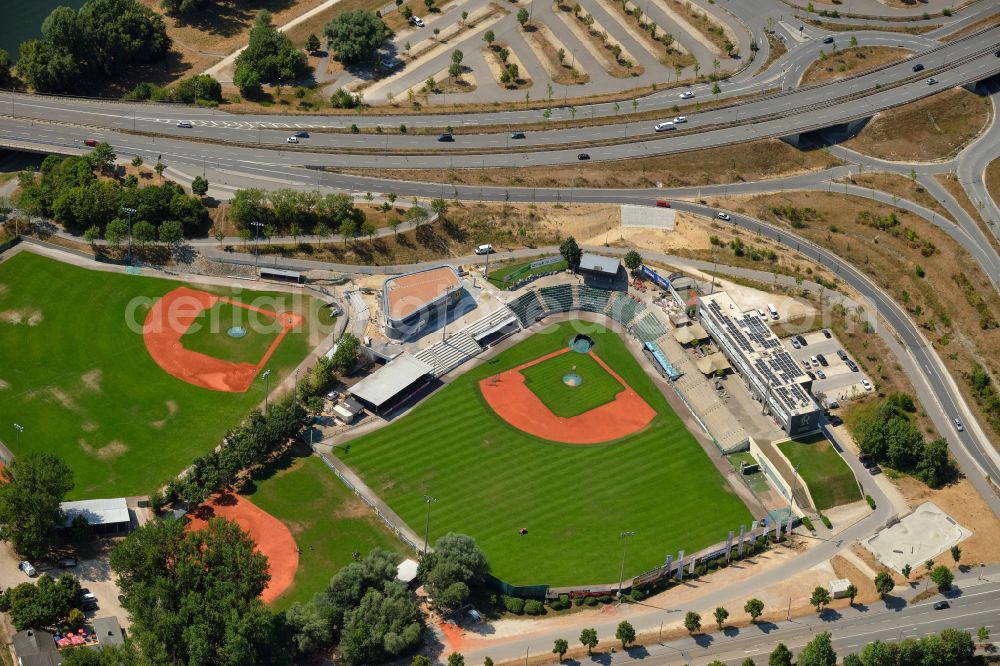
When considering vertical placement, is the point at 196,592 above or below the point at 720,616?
above

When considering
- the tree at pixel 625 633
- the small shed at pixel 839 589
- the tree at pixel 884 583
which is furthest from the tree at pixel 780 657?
the tree at pixel 884 583

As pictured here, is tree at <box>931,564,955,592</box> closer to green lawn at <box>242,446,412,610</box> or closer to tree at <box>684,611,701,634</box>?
tree at <box>684,611,701,634</box>

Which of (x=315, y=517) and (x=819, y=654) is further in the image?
(x=315, y=517)

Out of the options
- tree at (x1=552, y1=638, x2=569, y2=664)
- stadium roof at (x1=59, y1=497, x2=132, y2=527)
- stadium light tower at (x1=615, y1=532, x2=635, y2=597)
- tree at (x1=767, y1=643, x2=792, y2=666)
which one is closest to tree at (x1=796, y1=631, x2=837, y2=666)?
tree at (x1=767, y1=643, x2=792, y2=666)

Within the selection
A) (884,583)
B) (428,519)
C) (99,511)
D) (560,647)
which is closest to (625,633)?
(560,647)

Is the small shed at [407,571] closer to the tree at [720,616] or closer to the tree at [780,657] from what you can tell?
the tree at [720,616]

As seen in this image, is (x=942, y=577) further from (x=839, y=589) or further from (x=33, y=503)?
(x=33, y=503)

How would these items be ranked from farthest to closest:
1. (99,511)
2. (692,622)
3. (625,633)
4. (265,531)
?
1. (265,531)
2. (99,511)
3. (692,622)
4. (625,633)
